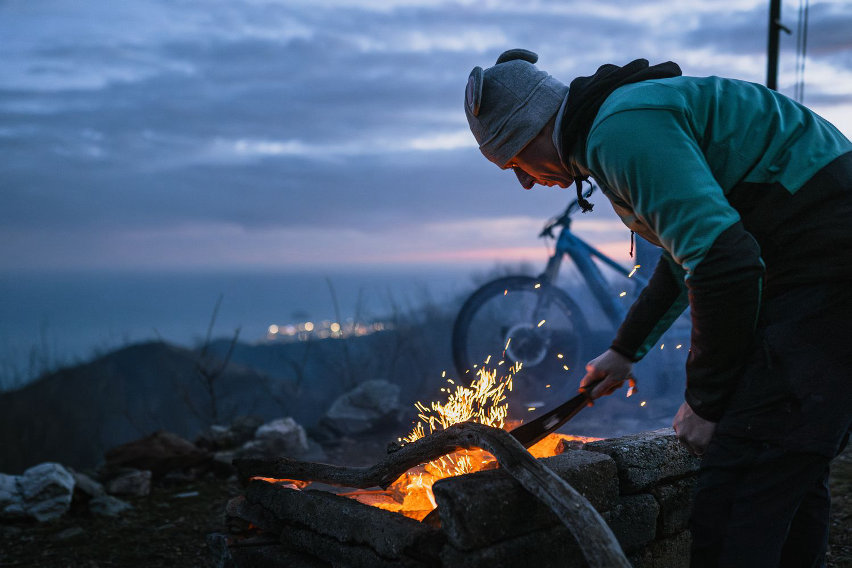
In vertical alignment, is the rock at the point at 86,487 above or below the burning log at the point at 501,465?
below

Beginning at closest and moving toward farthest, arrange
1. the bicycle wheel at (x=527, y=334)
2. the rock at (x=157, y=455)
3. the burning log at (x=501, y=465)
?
the burning log at (x=501, y=465), the rock at (x=157, y=455), the bicycle wheel at (x=527, y=334)

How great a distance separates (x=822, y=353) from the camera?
1663 millimetres

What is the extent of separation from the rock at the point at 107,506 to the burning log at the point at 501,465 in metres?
2.51

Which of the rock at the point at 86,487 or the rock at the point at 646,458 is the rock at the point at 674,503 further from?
the rock at the point at 86,487

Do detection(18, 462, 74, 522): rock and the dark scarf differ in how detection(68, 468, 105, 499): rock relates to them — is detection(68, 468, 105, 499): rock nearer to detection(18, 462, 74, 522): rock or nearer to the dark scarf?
detection(18, 462, 74, 522): rock

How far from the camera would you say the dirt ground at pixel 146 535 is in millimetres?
4137

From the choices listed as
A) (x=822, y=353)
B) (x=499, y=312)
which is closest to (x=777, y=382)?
(x=822, y=353)

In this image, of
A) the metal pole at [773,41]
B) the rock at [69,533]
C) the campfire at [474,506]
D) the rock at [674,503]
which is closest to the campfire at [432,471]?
the campfire at [474,506]

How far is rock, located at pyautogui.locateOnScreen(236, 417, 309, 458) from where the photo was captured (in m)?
6.38

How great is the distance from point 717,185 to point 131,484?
5278 millimetres

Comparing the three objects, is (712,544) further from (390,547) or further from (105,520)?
(105,520)

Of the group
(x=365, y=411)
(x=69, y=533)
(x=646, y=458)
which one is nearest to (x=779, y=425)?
A: (x=646, y=458)

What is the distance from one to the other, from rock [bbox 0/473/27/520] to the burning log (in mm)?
2743

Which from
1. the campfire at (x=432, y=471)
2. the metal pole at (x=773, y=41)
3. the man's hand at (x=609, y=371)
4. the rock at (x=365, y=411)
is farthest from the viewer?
the metal pole at (x=773, y=41)
